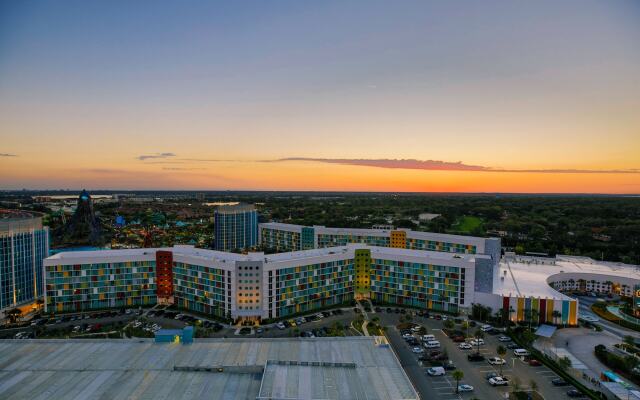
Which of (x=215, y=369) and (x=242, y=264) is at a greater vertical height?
(x=242, y=264)

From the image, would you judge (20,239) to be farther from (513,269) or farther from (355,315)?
(513,269)

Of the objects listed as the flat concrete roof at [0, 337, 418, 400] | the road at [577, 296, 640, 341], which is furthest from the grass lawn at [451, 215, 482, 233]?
the flat concrete roof at [0, 337, 418, 400]

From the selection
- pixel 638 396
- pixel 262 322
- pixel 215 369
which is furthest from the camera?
pixel 262 322

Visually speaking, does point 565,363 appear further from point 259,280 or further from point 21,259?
point 21,259

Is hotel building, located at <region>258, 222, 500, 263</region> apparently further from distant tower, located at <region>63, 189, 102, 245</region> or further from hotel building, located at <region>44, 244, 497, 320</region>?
distant tower, located at <region>63, 189, 102, 245</region>

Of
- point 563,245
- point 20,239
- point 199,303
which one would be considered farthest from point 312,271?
point 563,245
